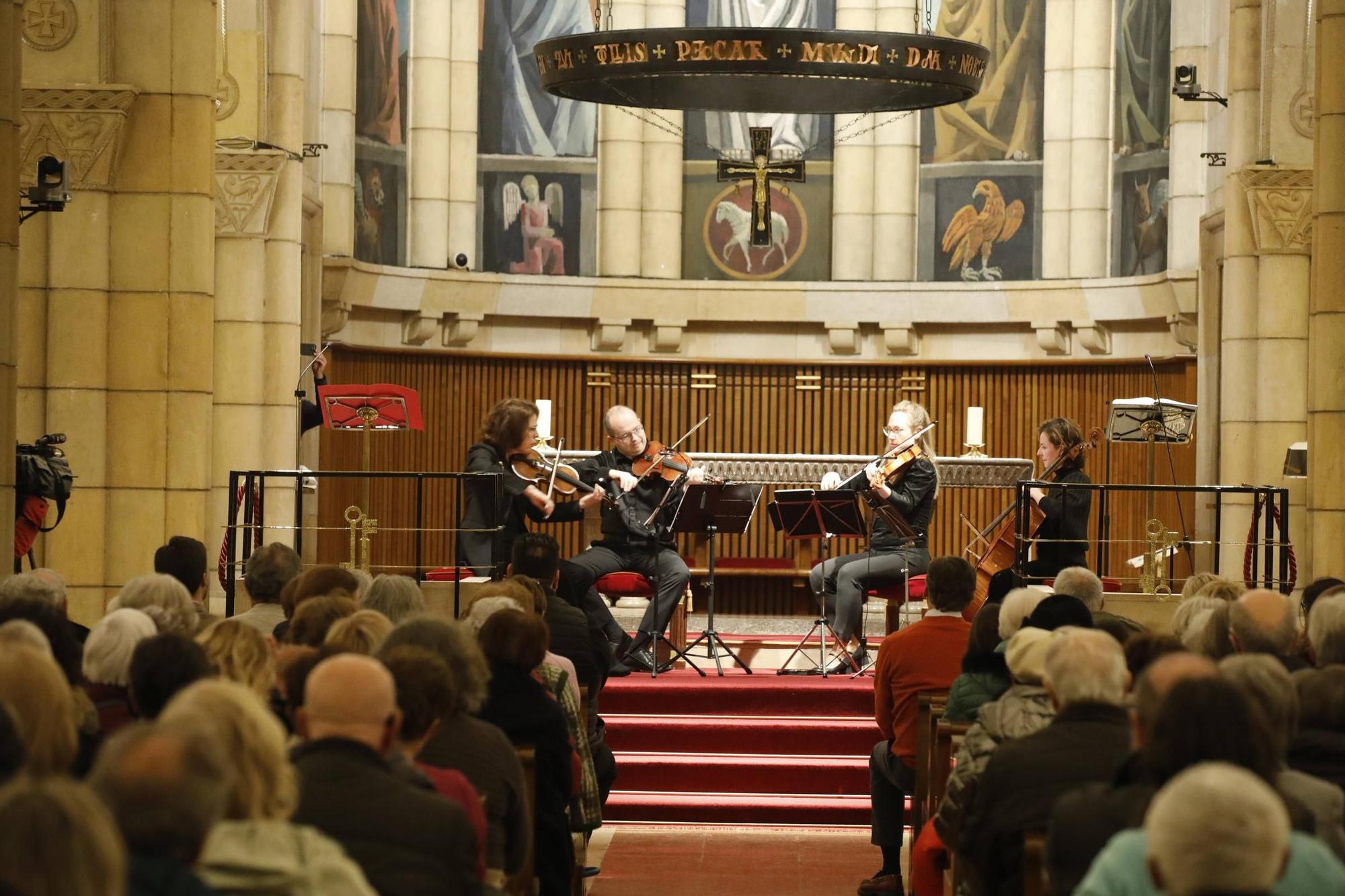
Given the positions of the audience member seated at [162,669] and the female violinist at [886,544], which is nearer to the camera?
the audience member seated at [162,669]

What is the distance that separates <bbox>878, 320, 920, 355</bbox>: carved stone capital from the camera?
1591 cm

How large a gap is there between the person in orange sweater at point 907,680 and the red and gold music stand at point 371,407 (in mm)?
4972

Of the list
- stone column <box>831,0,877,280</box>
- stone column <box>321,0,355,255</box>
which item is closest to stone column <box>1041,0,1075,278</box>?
stone column <box>831,0,877,280</box>

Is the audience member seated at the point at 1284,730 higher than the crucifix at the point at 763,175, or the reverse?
the crucifix at the point at 763,175

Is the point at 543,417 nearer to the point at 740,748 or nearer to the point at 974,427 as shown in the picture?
the point at 974,427

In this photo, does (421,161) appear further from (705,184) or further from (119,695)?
(119,695)

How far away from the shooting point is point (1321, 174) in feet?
28.7

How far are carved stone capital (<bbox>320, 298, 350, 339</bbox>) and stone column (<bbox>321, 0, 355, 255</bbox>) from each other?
0.37 m

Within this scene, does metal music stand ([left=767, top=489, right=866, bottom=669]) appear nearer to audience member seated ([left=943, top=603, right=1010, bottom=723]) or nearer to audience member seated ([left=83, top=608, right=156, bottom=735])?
audience member seated ([left=943, top=603, right=1010, bottom=723])

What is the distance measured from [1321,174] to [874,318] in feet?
24.0

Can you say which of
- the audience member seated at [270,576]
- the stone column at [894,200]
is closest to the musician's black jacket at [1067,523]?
the audience member seated at [270,576]

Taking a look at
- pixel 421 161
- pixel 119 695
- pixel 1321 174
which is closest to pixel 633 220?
pixel 421 161

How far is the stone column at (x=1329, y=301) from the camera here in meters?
8.67

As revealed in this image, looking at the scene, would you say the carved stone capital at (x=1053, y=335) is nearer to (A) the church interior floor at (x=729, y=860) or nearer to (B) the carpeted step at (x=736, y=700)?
(B) the carpeted step at (x=736, y=700)
